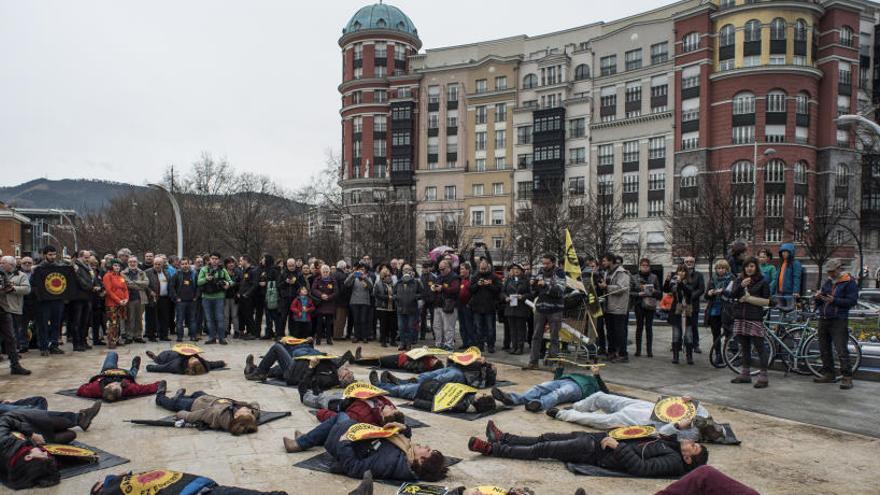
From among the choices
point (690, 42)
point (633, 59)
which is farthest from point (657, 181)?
point (690, 42)

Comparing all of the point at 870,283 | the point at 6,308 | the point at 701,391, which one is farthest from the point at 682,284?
the point at 870,283

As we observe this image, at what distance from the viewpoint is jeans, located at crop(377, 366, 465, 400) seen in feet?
30.2

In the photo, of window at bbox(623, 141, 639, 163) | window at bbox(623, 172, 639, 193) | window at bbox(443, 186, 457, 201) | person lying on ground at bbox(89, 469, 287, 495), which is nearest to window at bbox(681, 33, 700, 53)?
window at bbox(623, 141, 639, 163)

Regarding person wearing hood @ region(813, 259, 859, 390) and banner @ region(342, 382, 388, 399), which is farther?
person wearing hood @ region(813, 259, 859, 390)

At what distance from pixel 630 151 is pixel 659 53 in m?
9.61

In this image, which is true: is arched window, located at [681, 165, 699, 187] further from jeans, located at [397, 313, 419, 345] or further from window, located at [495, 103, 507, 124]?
jeans, located at [397, 313, 419, 345]

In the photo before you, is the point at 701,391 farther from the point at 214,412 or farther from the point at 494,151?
the point at 494,151

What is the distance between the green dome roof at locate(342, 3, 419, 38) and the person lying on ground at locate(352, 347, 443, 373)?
76.5 metres

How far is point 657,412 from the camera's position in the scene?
23.1 ft

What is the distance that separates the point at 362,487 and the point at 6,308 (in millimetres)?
9992

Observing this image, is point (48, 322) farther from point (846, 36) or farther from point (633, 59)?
point (846, 36)

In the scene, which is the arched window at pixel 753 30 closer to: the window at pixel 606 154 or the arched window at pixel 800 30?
the arched window at pixel 800 30

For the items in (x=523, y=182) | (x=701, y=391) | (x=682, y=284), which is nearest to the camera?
(x=701, y=391)

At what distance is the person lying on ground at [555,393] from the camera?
845cm
